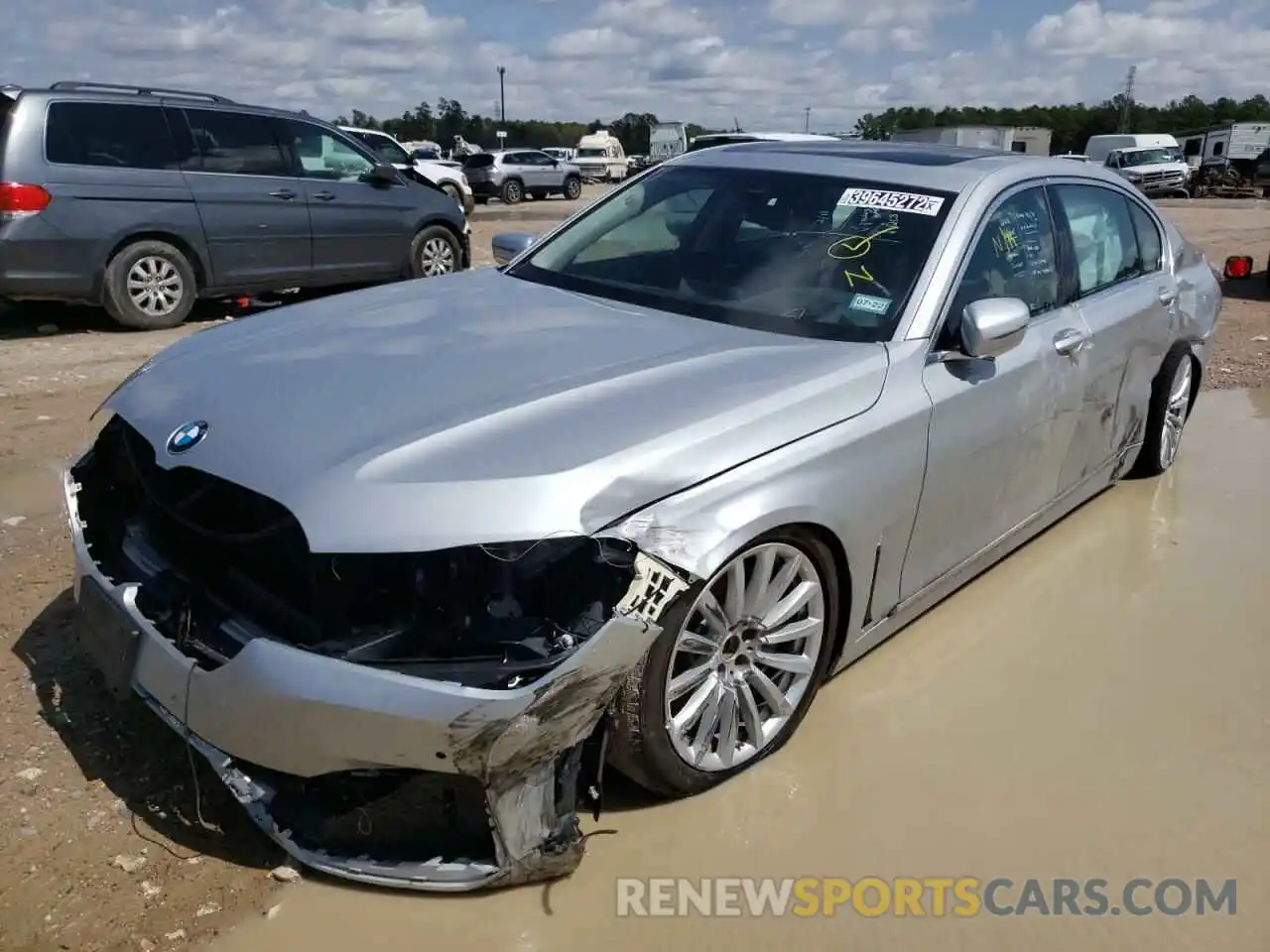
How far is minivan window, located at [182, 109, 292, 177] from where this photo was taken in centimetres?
883

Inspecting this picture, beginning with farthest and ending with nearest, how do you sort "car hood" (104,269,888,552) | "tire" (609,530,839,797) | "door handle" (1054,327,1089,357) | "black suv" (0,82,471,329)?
1. "black suv" (0,82,471,329)
2. "door handle" (1054,327,1089,357)
3. "tire" (609,530,839,797)
4. "car hood" (104,269,888,552)

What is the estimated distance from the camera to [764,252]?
11.8 ft

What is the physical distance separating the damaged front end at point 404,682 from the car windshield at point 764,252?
51.6 inches

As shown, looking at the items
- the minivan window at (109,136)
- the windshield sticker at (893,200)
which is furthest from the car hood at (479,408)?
the minivan window at (109,136)

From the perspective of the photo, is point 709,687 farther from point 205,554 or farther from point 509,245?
point 509,245

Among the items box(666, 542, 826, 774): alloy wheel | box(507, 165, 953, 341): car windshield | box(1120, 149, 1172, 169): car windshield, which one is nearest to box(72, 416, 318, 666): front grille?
box(666, 542, 826, 774): alloy wheel

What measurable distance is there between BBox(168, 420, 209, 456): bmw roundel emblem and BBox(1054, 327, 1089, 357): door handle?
280 centimetres

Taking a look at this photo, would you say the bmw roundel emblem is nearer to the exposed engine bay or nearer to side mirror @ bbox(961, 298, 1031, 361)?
the exposed engine bay

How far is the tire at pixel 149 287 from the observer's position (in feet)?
27.3

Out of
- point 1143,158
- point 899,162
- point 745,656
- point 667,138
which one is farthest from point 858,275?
point 667,138

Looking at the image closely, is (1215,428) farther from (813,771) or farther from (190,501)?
(190,501)

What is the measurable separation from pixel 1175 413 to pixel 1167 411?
0.85ft

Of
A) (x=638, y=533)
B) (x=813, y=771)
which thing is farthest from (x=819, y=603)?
(x=638, y=533)

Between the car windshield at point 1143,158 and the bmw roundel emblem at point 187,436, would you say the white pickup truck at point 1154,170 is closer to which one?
the car windshield at point 1143,158
